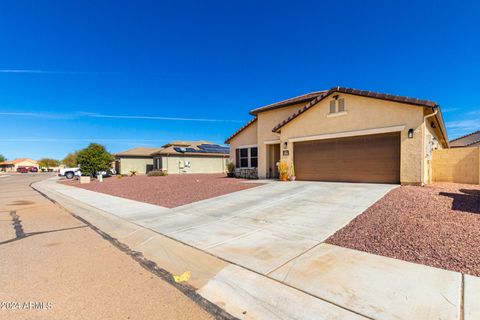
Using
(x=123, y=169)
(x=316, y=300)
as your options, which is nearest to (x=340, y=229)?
(x=316, y=300)

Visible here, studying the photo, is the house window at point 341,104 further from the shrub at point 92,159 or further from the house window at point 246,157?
the shrub at point 92,159

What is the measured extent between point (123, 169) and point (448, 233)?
126 ft

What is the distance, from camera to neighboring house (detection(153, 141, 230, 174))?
1228 inches

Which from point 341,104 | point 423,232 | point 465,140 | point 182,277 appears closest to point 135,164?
point 341,104

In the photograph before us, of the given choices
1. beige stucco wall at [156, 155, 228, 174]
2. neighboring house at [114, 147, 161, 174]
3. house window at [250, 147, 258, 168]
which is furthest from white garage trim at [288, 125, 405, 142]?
neighboring house at [114, 147, 161, 174]

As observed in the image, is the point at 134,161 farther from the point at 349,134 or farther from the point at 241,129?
the point at 349,134

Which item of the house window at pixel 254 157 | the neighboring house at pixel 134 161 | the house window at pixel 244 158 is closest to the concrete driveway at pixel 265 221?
the house window at pixel 254 157

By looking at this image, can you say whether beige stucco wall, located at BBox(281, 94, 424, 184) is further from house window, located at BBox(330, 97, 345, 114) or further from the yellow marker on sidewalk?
the yellow marker on sidewalk

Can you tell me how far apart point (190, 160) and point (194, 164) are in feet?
2.55

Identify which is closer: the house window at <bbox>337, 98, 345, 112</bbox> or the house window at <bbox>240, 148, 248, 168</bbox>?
the house window at <bbox>337, 98, 345, 112</bbox>

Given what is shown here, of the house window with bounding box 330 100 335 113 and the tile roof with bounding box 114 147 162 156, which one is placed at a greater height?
the house window with bounding box 330 100 335 113

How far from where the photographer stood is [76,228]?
6.89 m

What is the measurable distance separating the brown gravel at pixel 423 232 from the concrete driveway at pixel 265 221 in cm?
54

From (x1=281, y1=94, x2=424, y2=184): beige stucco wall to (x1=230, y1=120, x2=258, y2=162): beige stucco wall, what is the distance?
16.6 feet
